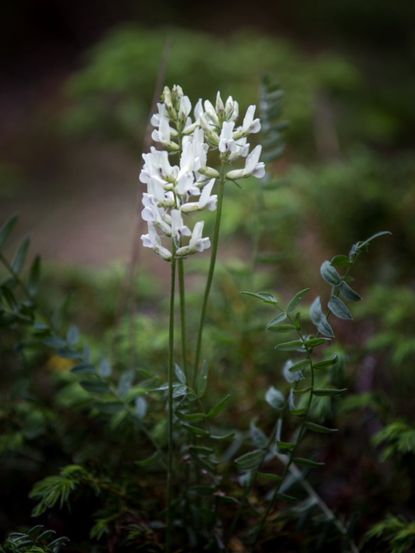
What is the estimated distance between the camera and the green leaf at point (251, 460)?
1163mm

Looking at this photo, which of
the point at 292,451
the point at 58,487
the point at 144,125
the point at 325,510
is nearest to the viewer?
the point at 292,451

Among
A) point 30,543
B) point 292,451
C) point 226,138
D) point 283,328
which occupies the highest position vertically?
point 226,138

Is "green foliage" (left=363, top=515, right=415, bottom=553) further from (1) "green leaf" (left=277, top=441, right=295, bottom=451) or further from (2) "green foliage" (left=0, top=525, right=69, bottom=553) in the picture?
(2) "green foliage" (left=0, top=525, right=69, bottom=553)

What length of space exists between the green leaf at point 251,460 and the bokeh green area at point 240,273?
190 millimetres

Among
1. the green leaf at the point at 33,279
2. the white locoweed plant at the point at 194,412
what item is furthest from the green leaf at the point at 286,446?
the green leaf at the point at 33,279

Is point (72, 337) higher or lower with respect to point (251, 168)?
lower

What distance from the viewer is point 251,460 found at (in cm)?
118

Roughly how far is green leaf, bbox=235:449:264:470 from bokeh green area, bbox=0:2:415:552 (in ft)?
0.62

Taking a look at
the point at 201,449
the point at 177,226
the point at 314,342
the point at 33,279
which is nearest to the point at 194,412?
the point at 201,449

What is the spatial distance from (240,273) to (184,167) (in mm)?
733

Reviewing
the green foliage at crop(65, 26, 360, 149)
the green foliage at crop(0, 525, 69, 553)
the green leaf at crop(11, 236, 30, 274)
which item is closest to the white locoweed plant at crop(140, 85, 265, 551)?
the green foliage at crop(0, 525, 69, 553)

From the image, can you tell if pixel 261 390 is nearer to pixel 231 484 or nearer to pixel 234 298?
pixel 231 484

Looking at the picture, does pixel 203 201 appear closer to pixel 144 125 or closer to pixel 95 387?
pixel 95 387

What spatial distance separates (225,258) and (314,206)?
1.73 feet
